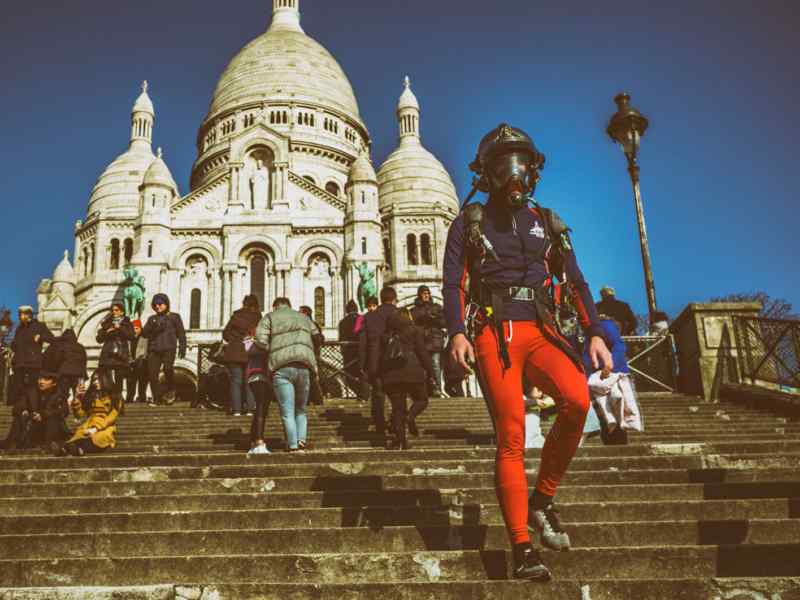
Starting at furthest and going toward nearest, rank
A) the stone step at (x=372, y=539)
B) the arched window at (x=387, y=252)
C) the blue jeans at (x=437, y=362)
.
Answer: the arched window at (x=387, y=252) < the blue jeans at (x=437, y=362) < the stone step at (x=372, y=539)

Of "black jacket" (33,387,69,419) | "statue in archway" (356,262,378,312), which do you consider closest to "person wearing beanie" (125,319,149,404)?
"black jacket" (33,387,69,419)

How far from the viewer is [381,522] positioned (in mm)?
4578

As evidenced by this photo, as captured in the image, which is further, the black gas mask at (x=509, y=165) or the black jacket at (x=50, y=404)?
the black jacket at (x=50, y=404)

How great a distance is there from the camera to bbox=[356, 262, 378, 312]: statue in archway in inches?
1078

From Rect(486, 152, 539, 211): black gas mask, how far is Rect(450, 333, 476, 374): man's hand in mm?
726

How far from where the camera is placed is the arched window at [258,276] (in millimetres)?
31125

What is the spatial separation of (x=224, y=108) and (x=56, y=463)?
41.1 m

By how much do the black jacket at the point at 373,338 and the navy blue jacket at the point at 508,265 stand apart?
416 cm

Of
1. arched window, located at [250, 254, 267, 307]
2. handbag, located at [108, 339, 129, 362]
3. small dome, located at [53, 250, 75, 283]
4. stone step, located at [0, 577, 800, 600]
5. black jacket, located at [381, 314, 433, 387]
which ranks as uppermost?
small dome, located at [53, 250, 75, 283]

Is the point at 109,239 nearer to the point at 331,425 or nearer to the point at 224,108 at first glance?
the point at 224,108

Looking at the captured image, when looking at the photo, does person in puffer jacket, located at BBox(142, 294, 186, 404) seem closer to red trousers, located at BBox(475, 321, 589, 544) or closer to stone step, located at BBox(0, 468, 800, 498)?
stone step, located at BBox(0, 468, 800, 498)

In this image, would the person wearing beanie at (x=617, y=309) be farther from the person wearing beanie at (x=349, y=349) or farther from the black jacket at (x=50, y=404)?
the black jacket at (x=50, y=404)

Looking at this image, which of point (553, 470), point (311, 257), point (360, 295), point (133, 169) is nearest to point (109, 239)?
point (133, 169)

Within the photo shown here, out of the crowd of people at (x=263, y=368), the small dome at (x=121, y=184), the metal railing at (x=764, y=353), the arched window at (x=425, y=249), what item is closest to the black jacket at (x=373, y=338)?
the crowd of people at (x=263, y=368)
